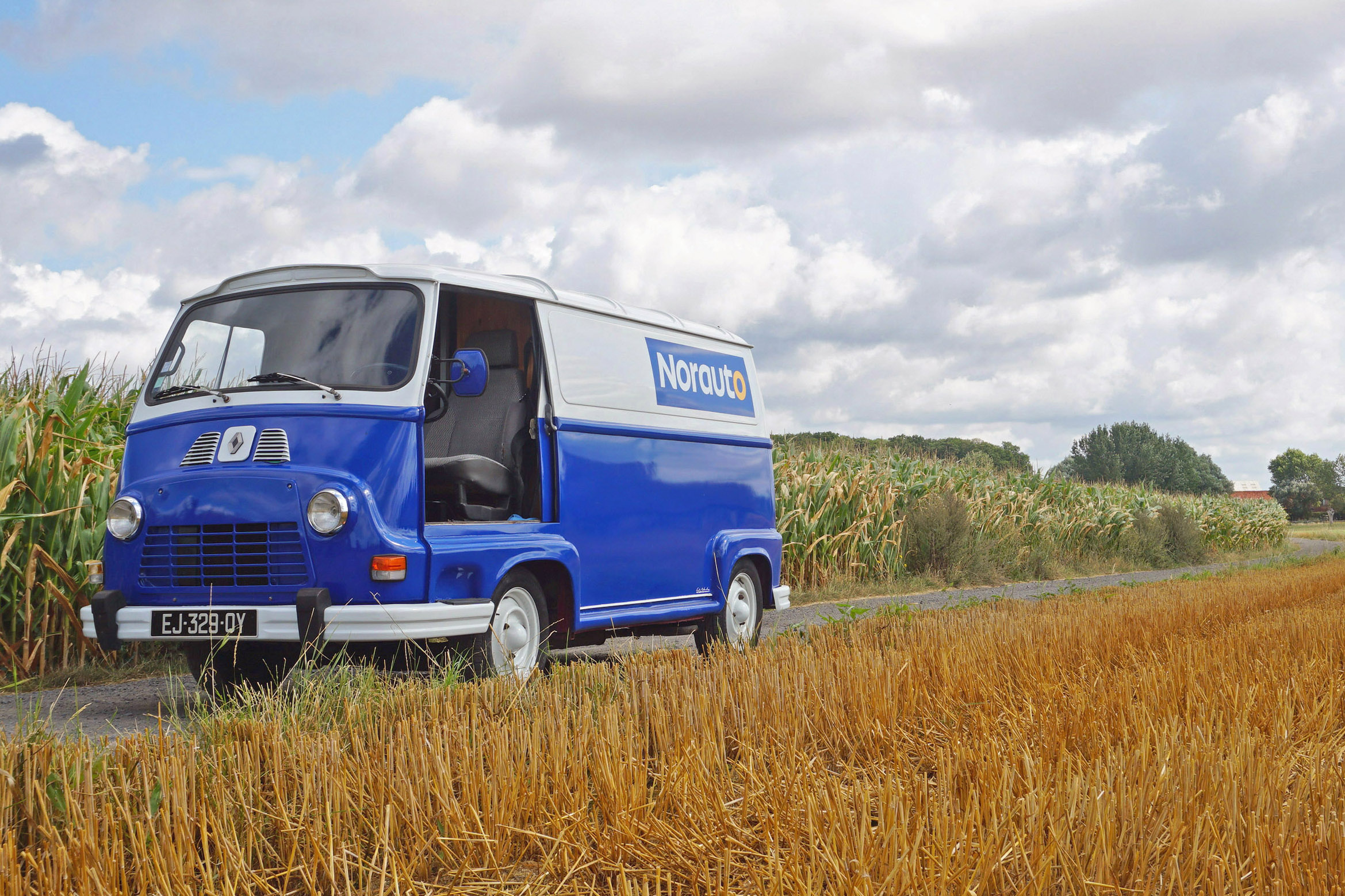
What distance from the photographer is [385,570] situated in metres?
5.64

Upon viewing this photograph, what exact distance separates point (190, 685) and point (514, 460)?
268 centimetres

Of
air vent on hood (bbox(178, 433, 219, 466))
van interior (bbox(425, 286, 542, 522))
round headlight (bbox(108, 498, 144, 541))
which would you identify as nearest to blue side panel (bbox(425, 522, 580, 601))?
van interior (bbox(425, 286, 542, 522))

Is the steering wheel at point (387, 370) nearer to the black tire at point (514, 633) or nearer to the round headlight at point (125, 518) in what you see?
the black tire at point (514, 633)

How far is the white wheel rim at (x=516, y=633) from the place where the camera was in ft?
19.9

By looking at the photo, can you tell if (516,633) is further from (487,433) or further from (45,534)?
(45,534)

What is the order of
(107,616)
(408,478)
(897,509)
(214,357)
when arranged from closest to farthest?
(408,478), (107,616), (214,357), (897,509)

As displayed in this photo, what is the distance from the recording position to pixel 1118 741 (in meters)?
4.01

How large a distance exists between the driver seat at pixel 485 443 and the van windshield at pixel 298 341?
0.68 m

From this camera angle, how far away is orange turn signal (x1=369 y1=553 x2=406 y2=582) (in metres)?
5.64

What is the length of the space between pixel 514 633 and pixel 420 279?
2118 millimetres

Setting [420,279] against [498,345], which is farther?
[498,345]

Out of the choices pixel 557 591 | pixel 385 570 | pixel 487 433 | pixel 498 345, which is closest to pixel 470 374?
pixel 487 433

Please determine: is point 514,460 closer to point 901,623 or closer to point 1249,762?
point 901,623

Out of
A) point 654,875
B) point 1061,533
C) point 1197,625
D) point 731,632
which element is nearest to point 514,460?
point 731,632
